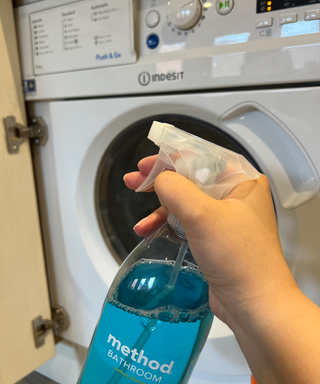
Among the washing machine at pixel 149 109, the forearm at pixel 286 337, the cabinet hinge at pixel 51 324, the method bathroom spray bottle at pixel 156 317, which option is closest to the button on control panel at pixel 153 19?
the washing machine at pixel 149 109

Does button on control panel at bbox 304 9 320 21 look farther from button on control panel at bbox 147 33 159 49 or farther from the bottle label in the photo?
the bottle label

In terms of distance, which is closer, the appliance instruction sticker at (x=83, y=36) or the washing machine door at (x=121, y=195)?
the appliance instruction sticker at (x=83, y=36)

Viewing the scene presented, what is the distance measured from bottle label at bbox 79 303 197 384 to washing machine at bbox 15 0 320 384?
0.15 meters

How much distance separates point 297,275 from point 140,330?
22 centimetres

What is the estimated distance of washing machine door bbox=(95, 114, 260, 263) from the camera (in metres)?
0.53

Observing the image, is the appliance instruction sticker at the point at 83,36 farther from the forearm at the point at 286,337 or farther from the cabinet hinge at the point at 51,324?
the cabinet hinge at the point at 51,324

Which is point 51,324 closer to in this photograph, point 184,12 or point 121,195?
point 121,195

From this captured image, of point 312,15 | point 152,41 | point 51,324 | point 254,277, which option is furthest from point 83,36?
point 51,324

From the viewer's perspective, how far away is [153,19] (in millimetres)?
407

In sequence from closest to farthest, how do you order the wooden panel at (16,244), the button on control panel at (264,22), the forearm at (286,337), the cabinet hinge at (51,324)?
the forearm at (286,337) < the button on control panel at (264,22) < the wooden panel at (16,244) < the cabinet hinge at (51,324)

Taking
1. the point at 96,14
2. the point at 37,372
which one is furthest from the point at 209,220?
the point at 37,372

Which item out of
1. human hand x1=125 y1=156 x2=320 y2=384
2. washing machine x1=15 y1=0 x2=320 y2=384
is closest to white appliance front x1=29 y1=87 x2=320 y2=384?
washing machine x1=15 y1=0 x2=320 y2=384

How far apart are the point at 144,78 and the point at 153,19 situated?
0.08 m

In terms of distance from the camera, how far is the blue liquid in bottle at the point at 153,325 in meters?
0.32
